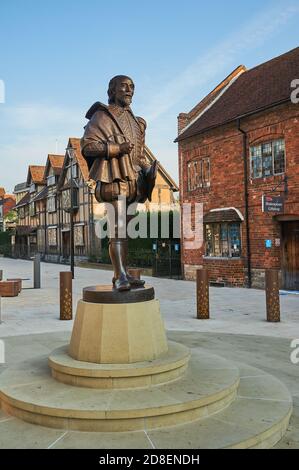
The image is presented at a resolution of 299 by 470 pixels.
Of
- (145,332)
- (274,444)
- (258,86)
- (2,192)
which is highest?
(2,192)

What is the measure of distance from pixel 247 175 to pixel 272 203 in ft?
8.02

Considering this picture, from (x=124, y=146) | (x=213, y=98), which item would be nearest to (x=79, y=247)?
(x=213, y=98)

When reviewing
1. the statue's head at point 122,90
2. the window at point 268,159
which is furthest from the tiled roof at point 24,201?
the statue's head at point 122,90

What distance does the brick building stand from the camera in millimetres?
14195

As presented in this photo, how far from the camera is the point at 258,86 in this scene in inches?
658

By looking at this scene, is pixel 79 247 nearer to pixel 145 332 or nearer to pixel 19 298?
pixel 19 298

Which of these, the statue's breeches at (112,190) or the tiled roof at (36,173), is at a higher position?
the tiled roof at (36,173)

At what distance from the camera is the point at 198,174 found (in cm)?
1792

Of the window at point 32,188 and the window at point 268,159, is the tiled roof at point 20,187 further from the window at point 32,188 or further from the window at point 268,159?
the window at point 268,159

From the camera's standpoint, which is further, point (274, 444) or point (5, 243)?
point (5, 243)

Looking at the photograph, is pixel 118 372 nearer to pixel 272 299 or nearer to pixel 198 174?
pixel 272 299

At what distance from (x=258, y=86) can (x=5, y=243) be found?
1743 inches

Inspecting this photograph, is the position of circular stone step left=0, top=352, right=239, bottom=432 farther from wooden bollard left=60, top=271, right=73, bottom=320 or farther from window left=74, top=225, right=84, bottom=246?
window left=74, top=225, right=84, bottom=246

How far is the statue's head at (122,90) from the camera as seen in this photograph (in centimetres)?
507
